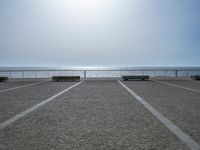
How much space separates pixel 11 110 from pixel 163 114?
14.2 feet

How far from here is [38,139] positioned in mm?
3699

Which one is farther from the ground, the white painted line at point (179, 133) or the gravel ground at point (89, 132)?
the gravel ground at point (89, 132)

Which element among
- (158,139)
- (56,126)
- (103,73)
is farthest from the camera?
(103,73)

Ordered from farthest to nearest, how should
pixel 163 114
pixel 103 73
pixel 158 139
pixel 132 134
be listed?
pixel 103 73, pixel 163 114, pixel 132 134, pixel 158 139

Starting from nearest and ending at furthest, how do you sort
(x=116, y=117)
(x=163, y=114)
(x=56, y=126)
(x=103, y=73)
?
1. (x=56, y=126)
2. (x=116, y=117)
3. (x=163, y=114)
4. (x=103, y=73)

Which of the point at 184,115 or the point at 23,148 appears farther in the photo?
the point at 184,115

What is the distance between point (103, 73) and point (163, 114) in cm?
2159


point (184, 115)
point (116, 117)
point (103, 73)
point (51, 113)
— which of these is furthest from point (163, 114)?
point (103, 73)

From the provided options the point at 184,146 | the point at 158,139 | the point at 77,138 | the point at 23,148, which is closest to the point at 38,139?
the point at 23,148

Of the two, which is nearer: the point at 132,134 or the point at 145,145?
the point at 145,145

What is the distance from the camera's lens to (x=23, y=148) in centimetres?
329

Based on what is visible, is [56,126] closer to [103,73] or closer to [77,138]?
[77,138]

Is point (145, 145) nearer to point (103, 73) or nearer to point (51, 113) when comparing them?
point (51, 113)

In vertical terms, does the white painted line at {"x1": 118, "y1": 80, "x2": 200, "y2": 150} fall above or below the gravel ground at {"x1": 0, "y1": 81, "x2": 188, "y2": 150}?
below
